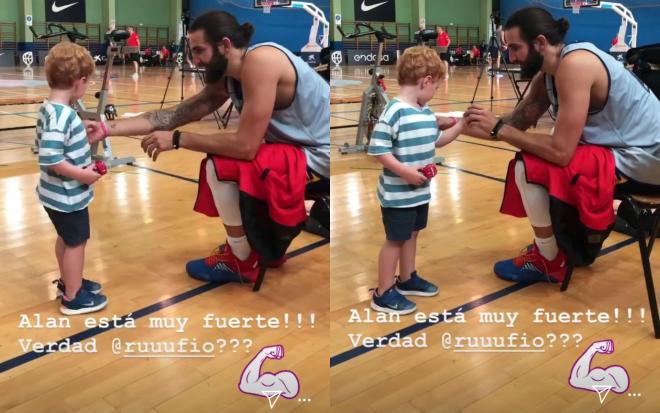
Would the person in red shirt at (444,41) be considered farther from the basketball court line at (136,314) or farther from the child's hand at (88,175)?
the child's hand at (88,175)

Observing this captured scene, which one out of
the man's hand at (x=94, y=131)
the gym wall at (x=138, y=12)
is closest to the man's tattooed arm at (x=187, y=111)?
the man's hand at (x=94, y=131)

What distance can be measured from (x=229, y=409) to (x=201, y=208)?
30.0 inches

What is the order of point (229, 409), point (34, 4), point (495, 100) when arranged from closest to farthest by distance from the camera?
point (229, 409), point (34, 4), point (495, 100)

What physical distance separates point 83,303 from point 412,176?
824 mm

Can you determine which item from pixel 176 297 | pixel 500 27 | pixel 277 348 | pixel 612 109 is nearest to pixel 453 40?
pixel 500 27

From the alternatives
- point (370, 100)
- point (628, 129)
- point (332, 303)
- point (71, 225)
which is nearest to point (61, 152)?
point (71, 225)

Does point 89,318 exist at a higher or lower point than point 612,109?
lower

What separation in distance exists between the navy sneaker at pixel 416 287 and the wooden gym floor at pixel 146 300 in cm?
20

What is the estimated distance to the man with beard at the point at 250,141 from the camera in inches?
61.3

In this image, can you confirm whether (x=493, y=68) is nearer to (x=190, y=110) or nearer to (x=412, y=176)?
(x=412, y=176)

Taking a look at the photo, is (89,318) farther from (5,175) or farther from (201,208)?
(5,175)

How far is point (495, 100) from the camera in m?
2.26

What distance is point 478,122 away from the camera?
1636 millimetres

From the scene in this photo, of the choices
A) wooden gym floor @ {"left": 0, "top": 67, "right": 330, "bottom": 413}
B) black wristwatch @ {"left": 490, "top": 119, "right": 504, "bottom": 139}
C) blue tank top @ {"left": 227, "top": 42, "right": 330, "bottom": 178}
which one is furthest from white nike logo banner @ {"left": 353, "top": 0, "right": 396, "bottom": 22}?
wooden gym floor @ {"left": 0, "top": 67, "right": 330, "bottom": 413}
